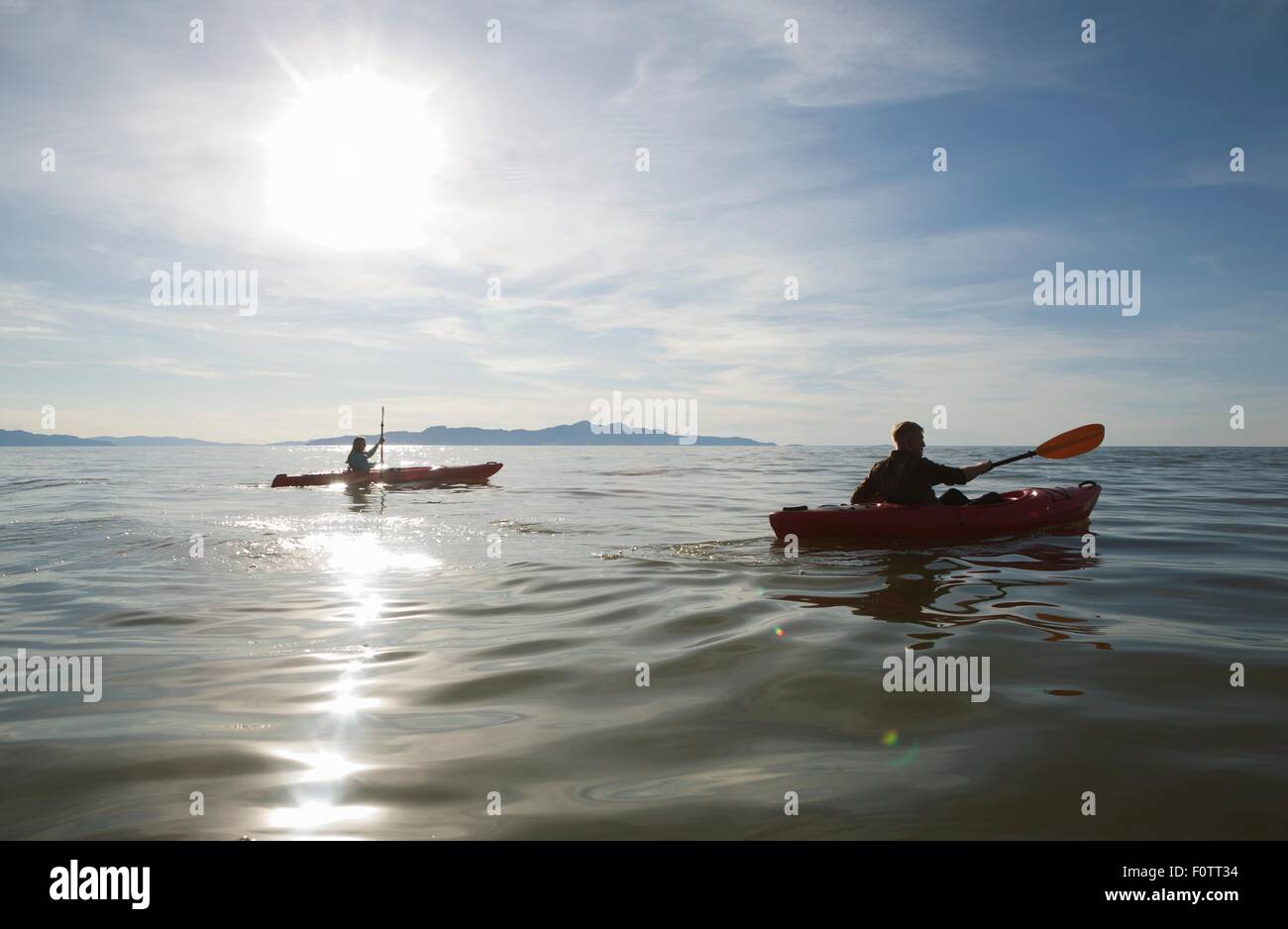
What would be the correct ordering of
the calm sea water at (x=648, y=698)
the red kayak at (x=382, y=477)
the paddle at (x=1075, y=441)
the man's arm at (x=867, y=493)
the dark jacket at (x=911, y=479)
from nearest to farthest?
the calm sea water at (x=648, y=698)
the dark jacket at (x=911, y=479)
the man's arm at (x=867, y=493)
the paddle at (x=1075, y=441)
the red kayak at (x=382, y=477)

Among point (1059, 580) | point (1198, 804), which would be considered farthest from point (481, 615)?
point (1059, 580)

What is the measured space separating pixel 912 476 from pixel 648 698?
25.1 ft

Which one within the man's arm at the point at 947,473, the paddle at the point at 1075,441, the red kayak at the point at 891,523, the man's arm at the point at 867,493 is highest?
the paddle at the point at 1075,441

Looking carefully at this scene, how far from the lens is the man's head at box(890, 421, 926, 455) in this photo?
421 inches

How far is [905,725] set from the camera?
157 inches

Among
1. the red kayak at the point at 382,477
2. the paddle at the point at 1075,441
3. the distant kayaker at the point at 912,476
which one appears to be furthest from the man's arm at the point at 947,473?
the red kayak at the point at 382,477

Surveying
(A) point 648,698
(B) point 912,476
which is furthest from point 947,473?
(A) point 648,698

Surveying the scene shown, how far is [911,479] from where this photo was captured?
10.9 meters

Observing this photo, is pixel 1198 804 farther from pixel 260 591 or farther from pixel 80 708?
pixel 260 591

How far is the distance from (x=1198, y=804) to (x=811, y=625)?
327 centimetres

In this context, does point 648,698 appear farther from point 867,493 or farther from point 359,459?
point 359,459

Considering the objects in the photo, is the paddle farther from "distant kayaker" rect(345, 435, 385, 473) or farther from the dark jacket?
"distant kayaker" rect(345, 435, 385, 473)

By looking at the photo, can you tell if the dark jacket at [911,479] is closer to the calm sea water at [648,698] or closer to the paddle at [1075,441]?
the calm sea water at [648,698]

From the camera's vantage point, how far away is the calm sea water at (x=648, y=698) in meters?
3.04
